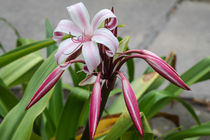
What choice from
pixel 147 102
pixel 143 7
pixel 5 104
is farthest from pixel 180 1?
pixel 5 104

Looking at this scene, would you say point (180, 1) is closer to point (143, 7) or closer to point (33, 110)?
point (143, 7)

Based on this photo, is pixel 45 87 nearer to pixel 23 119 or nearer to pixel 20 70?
pixel 23 119

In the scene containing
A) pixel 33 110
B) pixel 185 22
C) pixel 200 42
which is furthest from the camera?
pixel 185 22

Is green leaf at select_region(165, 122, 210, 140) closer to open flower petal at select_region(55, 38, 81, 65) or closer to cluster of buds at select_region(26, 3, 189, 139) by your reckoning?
cluster of buds at select_region(26, 3, 189, 139)

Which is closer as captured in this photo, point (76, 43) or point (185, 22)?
point (76, 43)

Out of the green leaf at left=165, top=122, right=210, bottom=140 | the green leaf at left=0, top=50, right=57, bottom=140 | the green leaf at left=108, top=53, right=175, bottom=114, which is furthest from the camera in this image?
the green leaf at left=108, top=53, right=175, bottom=114

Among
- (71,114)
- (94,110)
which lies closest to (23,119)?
(71,114)

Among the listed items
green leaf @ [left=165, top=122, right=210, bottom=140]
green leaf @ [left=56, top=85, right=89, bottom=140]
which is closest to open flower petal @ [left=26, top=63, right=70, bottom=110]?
green leaf @ [left=56, top=85, right=89, bottom=140]
